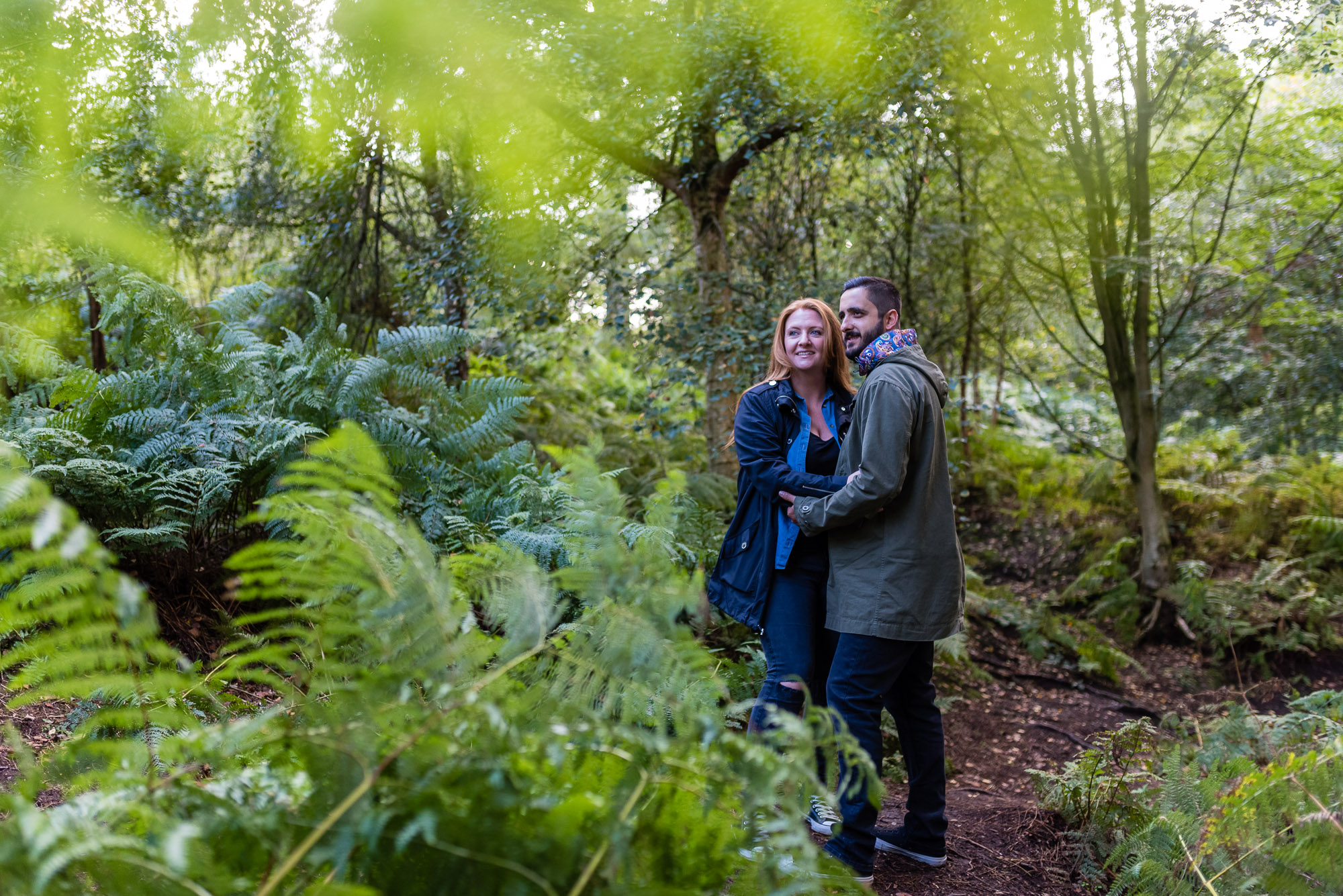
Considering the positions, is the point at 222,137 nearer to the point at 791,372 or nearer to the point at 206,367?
the point at 206,367

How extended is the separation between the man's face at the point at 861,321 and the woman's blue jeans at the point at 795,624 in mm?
750

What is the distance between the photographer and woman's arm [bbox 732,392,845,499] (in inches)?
118

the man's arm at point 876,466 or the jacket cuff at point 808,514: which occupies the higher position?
the man's arm at point 876,466

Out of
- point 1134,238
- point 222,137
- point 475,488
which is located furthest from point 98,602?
point 1134,238

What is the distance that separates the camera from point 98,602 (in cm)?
95

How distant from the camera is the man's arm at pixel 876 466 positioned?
9.08ft

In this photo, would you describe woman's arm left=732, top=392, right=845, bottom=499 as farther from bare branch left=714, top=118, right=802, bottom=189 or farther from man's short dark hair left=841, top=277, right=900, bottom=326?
bare branch left=714, top=118, right=802, bottom=189

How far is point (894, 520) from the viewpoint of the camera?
2893 mm

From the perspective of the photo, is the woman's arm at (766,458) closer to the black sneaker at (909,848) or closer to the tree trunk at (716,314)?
the black sneaker at (909,848)

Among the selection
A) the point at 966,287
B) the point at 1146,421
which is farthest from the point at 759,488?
the point at 966,287

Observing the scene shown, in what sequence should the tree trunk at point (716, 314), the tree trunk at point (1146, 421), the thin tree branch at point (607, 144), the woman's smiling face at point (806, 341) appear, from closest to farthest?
the woman's smiling face at point (806, 341), the tree trunk at point (716, 314), the thin tree branch at point (607, 144), the tree trunk at point (1146, 421)

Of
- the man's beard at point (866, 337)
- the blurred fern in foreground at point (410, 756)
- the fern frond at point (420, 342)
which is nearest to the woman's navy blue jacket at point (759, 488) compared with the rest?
the man's beard at point (866, 337)

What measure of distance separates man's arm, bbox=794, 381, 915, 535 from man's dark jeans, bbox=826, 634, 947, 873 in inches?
15.5

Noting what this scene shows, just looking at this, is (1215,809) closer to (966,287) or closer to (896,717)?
(896,717)
